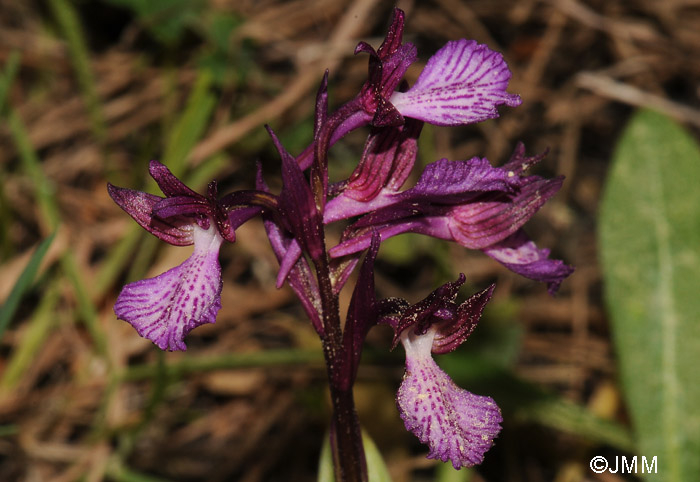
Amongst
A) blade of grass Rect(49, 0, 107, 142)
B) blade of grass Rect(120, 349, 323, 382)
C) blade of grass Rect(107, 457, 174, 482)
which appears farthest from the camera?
blade of grass Rect(49, 0, 107, 142)

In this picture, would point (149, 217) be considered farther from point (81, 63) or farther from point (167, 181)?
point (81, 63)

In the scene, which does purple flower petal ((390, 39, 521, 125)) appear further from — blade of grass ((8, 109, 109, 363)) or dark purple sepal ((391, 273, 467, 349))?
blade of grass ((8, 109, 109, 363))

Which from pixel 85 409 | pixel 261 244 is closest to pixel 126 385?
pixel 85 409

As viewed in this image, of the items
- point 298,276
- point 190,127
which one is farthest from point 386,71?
point 190,127

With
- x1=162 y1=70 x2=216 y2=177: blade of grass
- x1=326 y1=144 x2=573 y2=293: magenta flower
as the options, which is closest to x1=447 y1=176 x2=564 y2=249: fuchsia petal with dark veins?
x1=326 y1=144 x2=573 y2=293: magenta flower

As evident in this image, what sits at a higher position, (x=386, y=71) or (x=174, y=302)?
(x=386, y=71)

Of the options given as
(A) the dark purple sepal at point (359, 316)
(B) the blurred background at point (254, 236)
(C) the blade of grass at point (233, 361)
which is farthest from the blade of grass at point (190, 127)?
(A) the dark purple sepal at point (359, 316)
